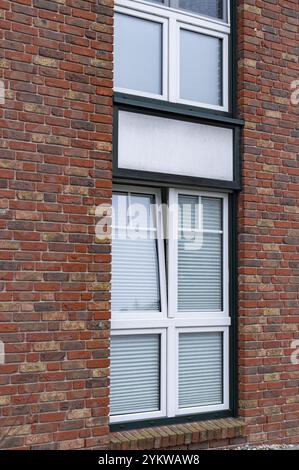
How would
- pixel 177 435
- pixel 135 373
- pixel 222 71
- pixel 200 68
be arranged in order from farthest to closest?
1. pixel 222 71
2. pixel 200 68
3. pixel 135 373
4. pixel 177 435

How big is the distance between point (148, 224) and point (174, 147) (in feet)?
2.57

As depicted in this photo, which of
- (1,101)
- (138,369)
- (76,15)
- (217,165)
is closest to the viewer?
(1,101)

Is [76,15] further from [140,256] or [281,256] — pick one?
[281,256]

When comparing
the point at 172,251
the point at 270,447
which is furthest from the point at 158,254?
the point at 270,447

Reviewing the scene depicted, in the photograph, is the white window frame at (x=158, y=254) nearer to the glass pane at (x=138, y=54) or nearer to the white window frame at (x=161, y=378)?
the white window frame at (x=161, y=378)

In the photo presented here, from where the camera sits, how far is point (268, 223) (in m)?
6.75

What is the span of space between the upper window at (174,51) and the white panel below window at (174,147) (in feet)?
1.02

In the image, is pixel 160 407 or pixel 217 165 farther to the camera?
pixel 217 165

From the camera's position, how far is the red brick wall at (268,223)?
654 cm

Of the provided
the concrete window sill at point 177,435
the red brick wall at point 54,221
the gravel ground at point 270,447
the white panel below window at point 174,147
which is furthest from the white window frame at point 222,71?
the gravel ground at point 270,447

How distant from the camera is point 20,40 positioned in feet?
17.7

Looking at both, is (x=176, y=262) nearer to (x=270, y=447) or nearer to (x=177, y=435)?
(x=177, y=435)

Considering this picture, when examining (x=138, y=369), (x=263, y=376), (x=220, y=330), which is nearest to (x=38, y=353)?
(x=138, y=369)

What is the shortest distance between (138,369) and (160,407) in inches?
17.1
